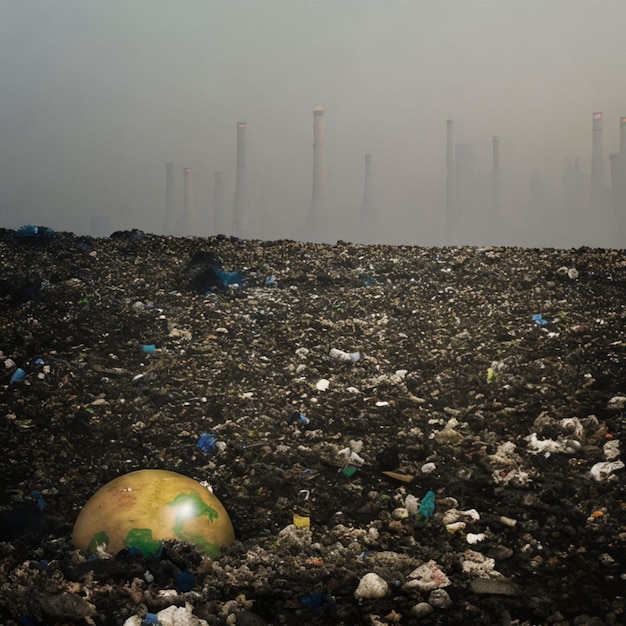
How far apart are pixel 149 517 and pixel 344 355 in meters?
2.63

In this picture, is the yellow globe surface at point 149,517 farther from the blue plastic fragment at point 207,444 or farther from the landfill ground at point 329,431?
the blue plastic fragment at point 207,444

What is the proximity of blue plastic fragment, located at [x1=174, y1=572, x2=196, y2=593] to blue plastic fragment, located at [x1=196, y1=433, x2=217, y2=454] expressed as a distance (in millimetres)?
1324

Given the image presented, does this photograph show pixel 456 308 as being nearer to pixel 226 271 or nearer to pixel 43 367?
pixel 226 271

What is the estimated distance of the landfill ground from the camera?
2.94m

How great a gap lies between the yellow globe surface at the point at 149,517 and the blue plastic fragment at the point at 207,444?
37.7 inches

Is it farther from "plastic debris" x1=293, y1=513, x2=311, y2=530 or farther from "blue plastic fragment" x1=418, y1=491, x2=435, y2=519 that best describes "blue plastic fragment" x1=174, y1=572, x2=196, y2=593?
"blue plastic fragment" x1=418, y1=491, x2=435, y2=519

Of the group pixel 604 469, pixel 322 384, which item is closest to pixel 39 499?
pixel 322 384

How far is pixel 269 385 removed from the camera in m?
5.08

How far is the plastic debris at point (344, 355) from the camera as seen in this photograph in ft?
18.0

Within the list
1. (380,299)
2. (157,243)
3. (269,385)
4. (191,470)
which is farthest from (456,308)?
(157,243)

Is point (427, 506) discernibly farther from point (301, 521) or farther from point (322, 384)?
point (322, 384)

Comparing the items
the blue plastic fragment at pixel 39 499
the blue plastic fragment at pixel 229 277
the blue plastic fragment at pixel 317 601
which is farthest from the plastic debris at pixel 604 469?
the blue plastic fragment at pixel 229 277

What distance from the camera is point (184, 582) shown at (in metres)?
2.93

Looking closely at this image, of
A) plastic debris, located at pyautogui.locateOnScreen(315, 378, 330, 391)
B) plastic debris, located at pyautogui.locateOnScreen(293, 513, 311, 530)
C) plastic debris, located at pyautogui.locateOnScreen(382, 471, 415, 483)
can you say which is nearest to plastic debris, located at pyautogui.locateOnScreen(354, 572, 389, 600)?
plastic debris, located at pyautogui.locateOnScreen(293, 513, 311, 530)
